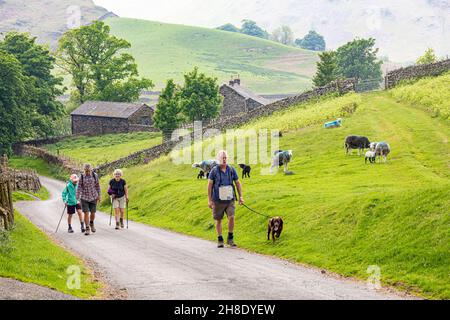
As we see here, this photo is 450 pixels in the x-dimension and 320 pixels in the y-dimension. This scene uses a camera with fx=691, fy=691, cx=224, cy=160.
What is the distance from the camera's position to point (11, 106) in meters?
84.7

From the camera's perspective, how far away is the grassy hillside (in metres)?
17.1

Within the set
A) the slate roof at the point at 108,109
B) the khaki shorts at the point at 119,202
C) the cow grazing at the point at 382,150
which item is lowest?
the khaki shorts at the point at 119,202

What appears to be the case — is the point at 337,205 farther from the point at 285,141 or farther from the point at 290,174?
the point at 285,141

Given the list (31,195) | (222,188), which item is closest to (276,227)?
(222,188)

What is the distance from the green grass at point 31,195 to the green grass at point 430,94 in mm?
33939

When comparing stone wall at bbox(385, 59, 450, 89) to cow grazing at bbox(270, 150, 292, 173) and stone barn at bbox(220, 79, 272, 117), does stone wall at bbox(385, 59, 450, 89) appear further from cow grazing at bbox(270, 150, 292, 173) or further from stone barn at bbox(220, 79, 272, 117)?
cow grazing at bbox(270, 150, 292, 173)

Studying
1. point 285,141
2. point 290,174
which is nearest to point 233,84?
point 285,141

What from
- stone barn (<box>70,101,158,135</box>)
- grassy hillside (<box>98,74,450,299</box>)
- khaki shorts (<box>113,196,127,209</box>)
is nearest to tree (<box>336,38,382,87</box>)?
stone barn (<box>70,101,158,135</box>)

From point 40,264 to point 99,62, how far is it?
11401 centimetres

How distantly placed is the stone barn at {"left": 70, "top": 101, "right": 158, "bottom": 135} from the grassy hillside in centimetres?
5595

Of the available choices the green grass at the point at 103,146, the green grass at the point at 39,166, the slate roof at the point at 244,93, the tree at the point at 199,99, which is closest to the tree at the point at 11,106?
the green grass at the point at 39,166

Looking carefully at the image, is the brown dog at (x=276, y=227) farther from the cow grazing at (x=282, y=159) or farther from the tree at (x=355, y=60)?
the tree at (x=355, y=60)

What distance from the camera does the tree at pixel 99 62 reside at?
412 feet

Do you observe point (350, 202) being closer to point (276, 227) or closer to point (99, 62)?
point (276, 227)
